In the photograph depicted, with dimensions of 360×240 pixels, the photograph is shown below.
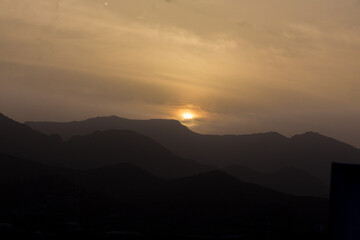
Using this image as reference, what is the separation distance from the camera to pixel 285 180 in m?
167

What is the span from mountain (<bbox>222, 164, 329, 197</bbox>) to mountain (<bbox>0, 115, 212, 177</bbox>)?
36.0 feet

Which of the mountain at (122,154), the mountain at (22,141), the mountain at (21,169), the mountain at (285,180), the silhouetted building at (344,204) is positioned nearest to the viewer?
the silhouetted building at (344,204)

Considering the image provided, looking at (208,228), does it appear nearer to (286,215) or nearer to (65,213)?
(286,215)

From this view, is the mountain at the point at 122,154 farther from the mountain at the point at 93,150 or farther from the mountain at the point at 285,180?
the mountain at the point at 285,180

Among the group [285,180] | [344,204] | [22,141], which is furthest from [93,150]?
[344,204]

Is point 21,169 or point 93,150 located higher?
point 93,150

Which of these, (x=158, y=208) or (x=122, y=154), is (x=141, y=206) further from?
(x=122, y=154)

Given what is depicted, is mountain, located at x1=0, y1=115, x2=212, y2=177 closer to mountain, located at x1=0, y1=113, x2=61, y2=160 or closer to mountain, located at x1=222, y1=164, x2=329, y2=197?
mountain, located at x1=0, y1=113, x2=61, y2=160

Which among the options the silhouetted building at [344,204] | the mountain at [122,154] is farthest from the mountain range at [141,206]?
the silhouetted building at [344,204]

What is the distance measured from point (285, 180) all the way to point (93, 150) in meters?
63.2

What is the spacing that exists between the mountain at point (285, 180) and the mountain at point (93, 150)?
11.0 metres

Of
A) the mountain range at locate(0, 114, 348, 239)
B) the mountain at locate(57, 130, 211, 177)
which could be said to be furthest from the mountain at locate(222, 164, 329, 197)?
the mountain range at locate(0, 114, 348, 239)

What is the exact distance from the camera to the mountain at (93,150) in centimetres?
13450

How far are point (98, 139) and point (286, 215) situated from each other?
8805 cm
